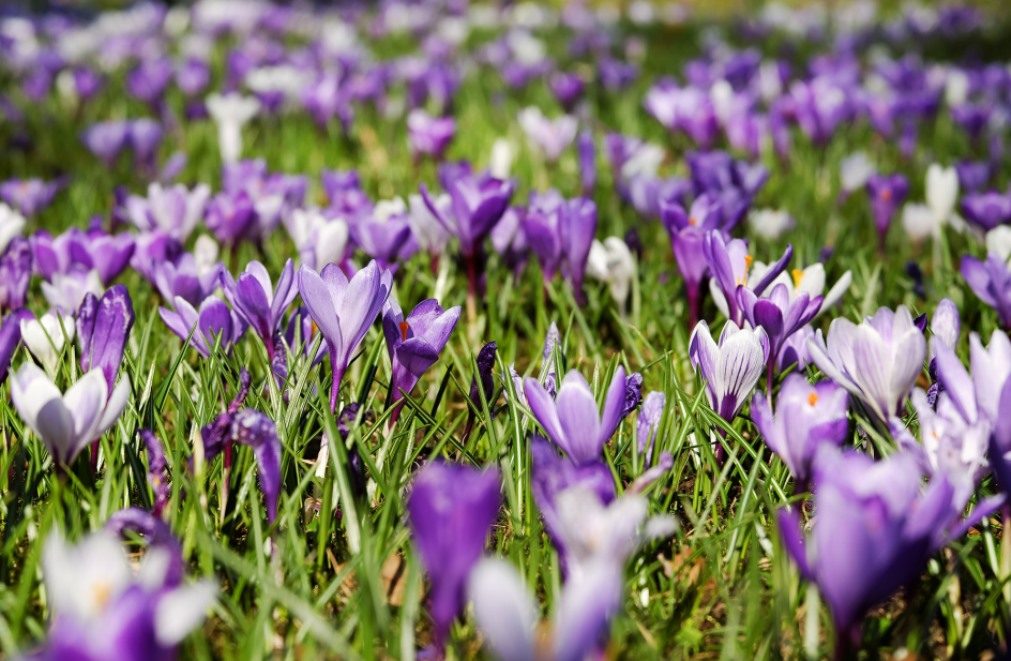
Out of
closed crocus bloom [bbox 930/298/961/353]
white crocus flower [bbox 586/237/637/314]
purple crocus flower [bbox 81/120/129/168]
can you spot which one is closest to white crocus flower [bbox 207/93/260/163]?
purple crocus flower [bbox 81/120/129/168]

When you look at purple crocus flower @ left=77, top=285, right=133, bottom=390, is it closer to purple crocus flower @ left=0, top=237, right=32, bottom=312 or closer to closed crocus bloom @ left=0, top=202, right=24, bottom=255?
purple crocus flower @ left=0, top=237, right=32, bottom=312

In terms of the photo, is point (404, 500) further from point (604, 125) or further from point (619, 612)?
point (604, 125)

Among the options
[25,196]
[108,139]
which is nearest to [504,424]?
[25,196]

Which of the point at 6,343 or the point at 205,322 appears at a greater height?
the point at 6,343

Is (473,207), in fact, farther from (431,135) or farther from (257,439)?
(431,135)

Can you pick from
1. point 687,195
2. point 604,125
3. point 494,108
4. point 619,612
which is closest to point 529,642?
point 619,612

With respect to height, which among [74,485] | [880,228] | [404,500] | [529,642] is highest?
[529,642]

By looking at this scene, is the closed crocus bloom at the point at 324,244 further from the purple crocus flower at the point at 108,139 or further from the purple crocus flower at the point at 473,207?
the purple crocus flower at the point at 108,139
